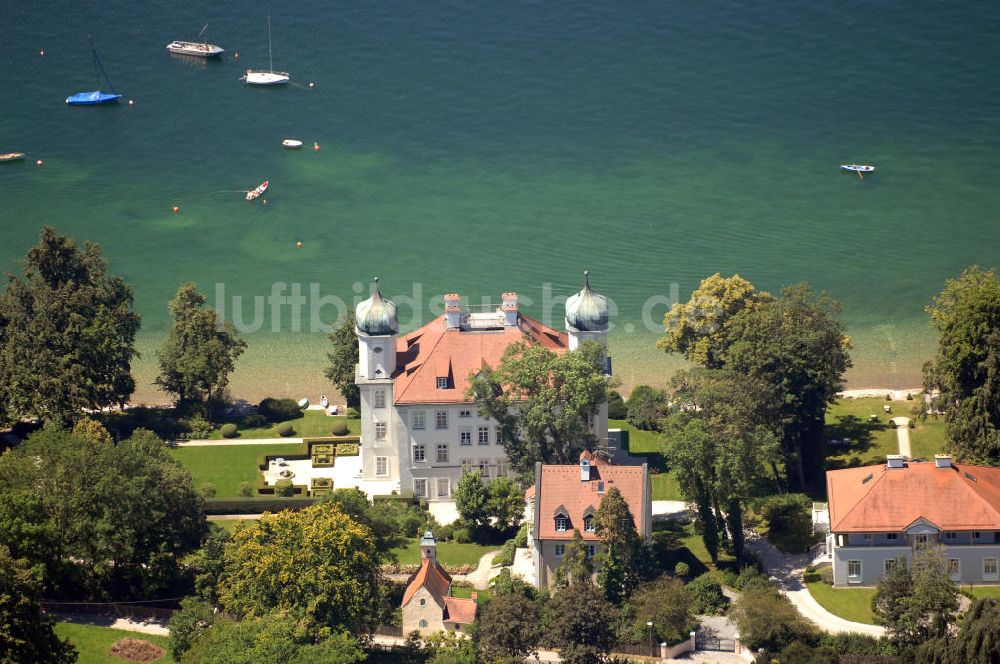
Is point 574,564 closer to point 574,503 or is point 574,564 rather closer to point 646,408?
point 574,503

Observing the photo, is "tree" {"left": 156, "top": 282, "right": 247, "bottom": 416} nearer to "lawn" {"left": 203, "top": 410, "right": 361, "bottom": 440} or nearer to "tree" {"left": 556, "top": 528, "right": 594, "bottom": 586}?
"lawn" {"left": 203, "top": 410, "right": 361, "bottom": 440}

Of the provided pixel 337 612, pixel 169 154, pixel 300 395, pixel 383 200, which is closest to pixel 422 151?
pixel 383 200

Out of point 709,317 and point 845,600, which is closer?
point 845,600

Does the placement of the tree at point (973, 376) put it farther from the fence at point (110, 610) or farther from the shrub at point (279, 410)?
the fence at point (110, 610)

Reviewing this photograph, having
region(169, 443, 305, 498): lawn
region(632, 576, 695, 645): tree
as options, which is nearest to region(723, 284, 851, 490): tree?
region(632, 576, 695, 645): tree

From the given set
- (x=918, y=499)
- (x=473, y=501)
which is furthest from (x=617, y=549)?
(x=918, y=499)

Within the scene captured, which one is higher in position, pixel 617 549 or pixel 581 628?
pixel 617 549
